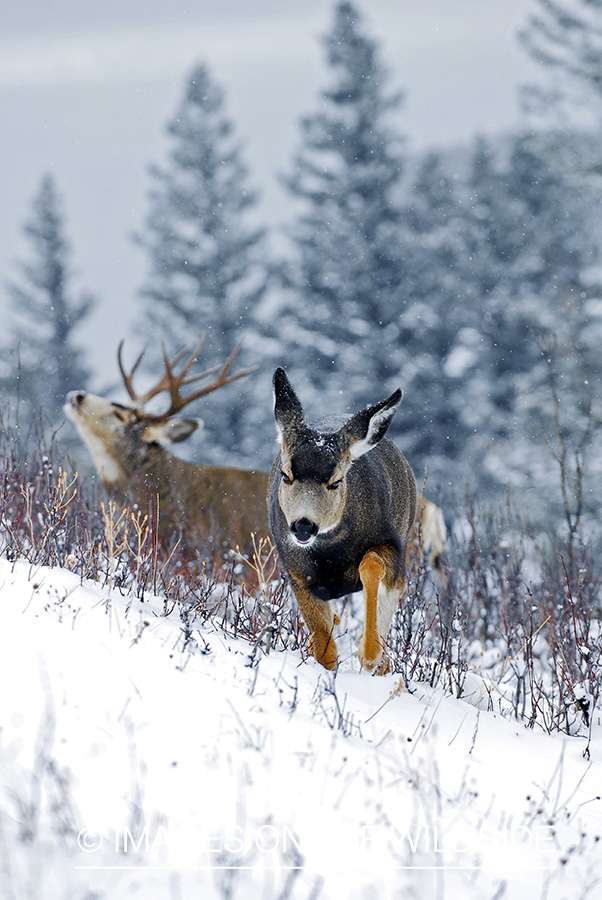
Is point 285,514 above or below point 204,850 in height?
above

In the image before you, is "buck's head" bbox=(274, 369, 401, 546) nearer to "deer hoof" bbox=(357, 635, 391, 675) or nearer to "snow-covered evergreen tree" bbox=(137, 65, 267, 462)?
"deer hoof" bbox=(357, 635, 391, 675)

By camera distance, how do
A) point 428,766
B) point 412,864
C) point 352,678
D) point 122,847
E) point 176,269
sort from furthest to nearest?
point 176,269 < point 352,678 < point 428,766 < point 412,864 < point 122,847

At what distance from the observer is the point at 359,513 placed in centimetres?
512

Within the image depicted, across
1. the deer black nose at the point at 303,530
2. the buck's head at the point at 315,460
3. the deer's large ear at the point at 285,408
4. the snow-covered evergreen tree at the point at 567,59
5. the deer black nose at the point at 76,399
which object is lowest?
the deer black nose at the point at 76,399

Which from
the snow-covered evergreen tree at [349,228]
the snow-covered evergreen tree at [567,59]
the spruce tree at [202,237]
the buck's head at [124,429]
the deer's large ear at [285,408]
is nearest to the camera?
the deer's large ear at [285,408]

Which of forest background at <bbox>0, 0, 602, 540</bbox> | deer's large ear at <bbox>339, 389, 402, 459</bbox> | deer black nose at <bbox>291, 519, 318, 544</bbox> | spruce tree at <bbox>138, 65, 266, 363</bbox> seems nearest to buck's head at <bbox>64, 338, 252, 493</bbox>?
deer's large ear at <bbox>339, 389, 402, 459</bbox>

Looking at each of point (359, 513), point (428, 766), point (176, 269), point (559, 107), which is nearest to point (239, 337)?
point (176, 269)

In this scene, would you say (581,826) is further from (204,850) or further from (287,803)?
(204,850)

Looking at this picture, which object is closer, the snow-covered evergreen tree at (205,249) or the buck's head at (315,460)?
the buck's head at (315,460)

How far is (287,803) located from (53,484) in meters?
4.35

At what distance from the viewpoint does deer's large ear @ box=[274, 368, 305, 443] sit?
5226mm

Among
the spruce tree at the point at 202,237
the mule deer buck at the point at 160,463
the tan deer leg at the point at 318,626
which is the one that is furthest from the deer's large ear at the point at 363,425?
the spruce tree at the point at 202,237

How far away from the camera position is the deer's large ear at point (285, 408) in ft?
17.1

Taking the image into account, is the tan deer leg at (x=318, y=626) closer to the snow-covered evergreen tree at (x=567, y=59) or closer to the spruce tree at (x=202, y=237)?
the snow-covered evergreen tree at (x=567, y=59)
